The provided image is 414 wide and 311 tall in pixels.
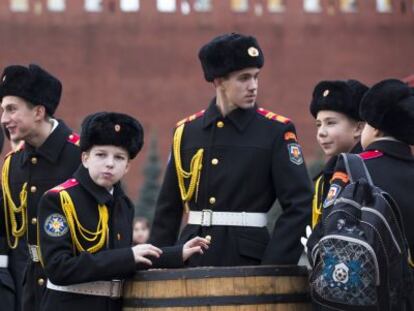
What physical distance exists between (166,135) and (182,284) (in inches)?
1356

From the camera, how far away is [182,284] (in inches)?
191

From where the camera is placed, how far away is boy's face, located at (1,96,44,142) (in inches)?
238

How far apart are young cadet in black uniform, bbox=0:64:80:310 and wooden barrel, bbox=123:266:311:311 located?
122cm

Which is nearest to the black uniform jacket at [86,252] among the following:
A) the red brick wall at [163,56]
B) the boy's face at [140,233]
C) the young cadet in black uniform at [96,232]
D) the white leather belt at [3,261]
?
the young cadet in black uniform at [96,232]

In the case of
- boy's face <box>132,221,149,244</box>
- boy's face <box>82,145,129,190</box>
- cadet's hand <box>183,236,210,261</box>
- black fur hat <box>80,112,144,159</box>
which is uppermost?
black fur hat <box>80,112,144,159</box>

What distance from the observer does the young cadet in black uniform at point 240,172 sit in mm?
5770

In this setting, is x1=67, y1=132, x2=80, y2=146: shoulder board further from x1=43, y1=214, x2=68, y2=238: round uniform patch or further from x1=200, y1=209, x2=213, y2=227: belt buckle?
x1=43, y1=214, x2=68, y2=238: round uniform patch

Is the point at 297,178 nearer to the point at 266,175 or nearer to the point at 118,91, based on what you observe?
the point at 266,175

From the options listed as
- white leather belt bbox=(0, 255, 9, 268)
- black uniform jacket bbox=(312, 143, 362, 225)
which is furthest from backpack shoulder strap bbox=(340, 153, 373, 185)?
white leather belt bbox=(0, 255, 9, 268)

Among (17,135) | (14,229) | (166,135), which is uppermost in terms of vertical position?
(17,135)

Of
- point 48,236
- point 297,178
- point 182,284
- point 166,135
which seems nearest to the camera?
point 182,284

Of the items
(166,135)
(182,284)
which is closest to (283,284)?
(182,284)

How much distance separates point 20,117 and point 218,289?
1.53 metres

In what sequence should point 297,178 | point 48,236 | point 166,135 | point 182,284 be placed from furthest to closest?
1. point 166,135
2. point 297,178
3. point 48,236
4. point 182,284
